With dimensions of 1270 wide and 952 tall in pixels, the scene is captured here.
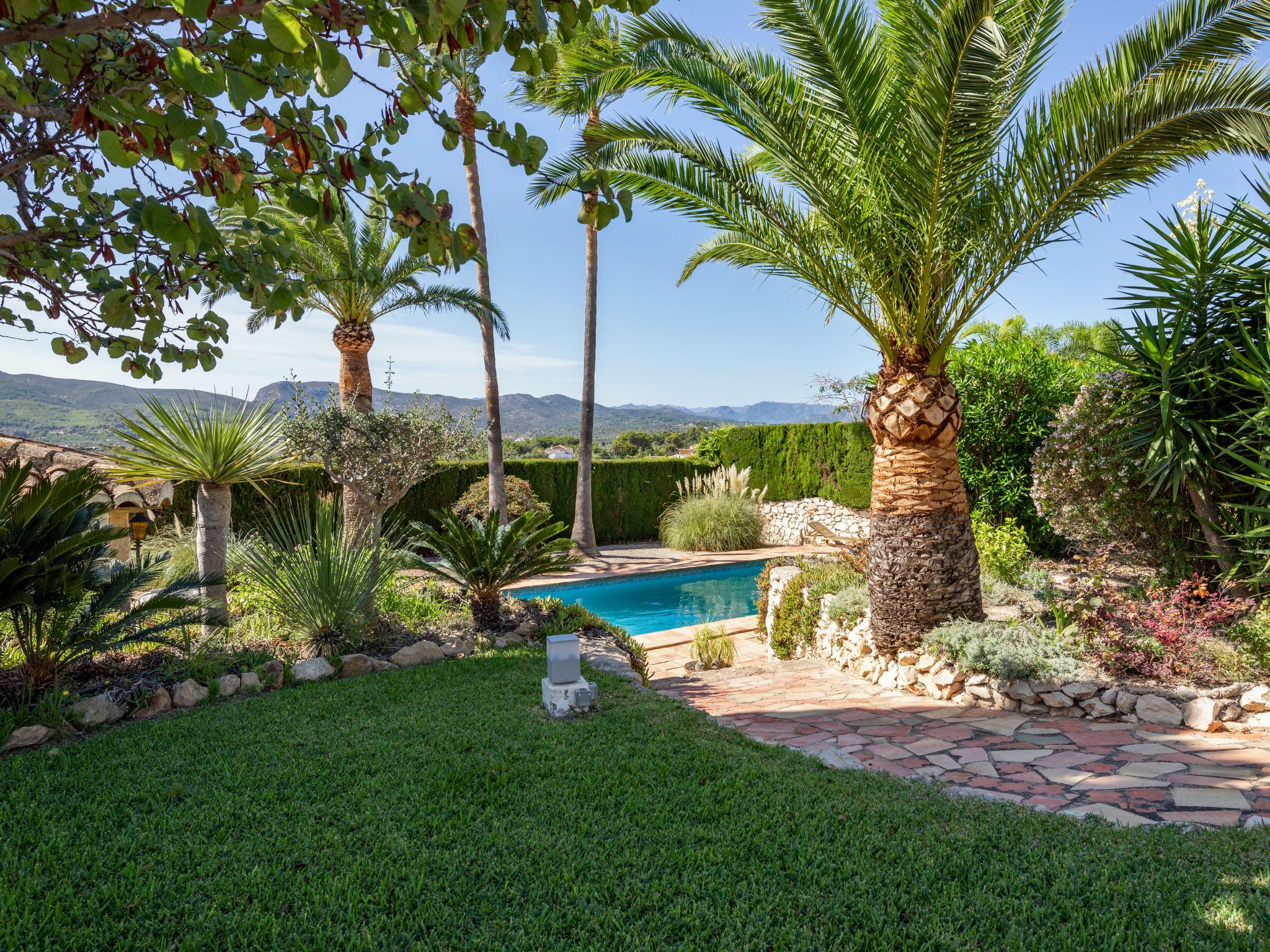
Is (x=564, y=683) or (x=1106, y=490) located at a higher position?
(x=1106, y=490)

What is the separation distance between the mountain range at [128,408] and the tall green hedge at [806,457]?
2.42 metres

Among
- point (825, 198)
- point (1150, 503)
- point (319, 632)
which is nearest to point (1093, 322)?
point (1150, 503)

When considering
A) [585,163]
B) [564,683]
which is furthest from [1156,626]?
[585,163]

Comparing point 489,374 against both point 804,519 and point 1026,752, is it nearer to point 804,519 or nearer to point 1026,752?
point 804,519

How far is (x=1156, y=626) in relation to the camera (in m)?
4.73

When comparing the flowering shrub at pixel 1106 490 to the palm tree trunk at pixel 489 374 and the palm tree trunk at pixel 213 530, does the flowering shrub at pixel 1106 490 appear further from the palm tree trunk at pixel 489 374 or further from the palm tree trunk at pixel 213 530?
the palm tree trunk at pixel 489 374

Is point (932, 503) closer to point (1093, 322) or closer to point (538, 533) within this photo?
point (538, 533)

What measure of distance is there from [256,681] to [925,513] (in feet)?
16.8

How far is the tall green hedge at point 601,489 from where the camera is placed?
1466 cm

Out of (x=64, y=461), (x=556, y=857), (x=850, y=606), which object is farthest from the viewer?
(x=64, y=461)

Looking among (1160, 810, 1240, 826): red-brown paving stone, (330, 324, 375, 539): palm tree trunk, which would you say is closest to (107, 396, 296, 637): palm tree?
(330, 324, 375, 539): palm tree trunk

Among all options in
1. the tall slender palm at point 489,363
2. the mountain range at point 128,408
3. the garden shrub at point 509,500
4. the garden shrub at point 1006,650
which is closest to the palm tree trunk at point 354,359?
the mountain range at point 128,408

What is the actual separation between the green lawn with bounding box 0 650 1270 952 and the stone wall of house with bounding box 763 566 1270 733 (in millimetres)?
1899

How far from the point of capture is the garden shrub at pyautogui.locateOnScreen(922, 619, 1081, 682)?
15.6 ft
